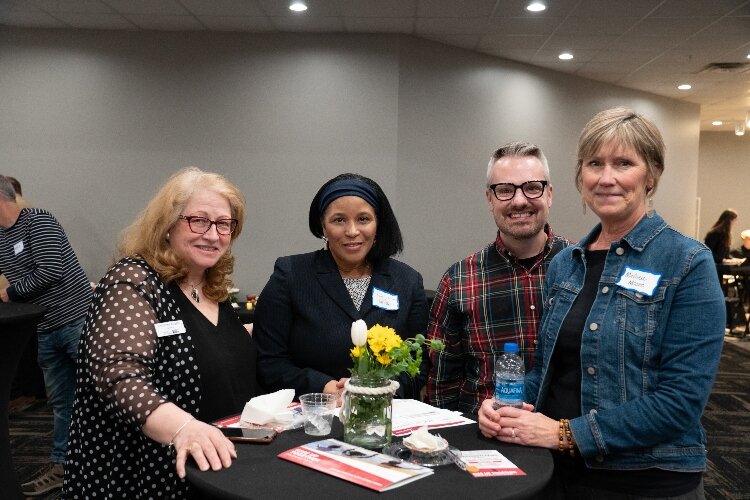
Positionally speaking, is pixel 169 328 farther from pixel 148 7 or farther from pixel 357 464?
pixel 148 7

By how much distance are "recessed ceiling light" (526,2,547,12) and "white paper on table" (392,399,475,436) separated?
4622 millimetres

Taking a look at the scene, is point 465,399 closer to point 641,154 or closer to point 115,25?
point 641,154

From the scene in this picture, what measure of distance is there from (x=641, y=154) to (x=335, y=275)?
1.17 meters

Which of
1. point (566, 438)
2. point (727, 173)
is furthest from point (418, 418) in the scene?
point (727, 173)

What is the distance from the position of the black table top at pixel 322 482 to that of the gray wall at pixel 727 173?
14.9m

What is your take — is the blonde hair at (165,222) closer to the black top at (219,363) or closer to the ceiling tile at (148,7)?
the black top at (219,363)

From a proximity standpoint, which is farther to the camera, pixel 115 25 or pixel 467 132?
pixel 467 132

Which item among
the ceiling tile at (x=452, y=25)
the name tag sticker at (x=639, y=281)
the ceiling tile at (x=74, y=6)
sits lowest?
the name tag sticker at (x=639, y=281)

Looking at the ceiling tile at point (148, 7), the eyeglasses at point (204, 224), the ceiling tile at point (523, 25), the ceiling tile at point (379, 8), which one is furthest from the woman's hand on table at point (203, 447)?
the ceiling tile at point (523, 25)

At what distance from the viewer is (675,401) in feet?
5.04

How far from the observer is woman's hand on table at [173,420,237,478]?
4.95ft

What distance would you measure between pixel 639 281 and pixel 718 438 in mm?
4139

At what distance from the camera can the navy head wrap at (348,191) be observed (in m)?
2.38

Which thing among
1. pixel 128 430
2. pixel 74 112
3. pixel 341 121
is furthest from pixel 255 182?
pixel 128 430
